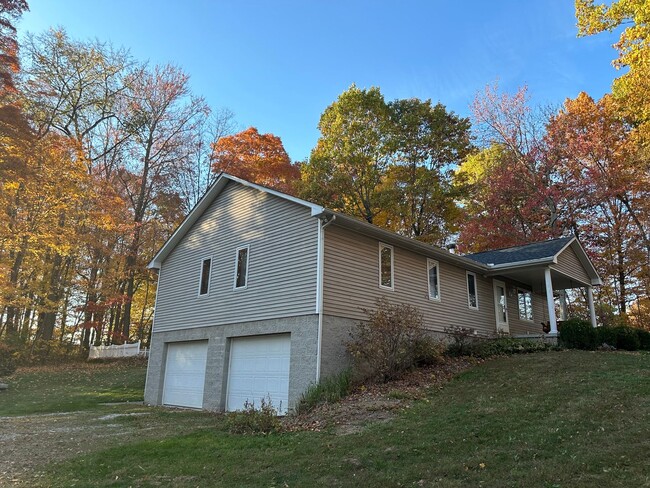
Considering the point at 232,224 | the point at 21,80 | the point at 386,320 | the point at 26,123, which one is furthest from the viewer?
the point at 21,80

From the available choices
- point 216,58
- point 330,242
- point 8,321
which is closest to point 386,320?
point 330,242

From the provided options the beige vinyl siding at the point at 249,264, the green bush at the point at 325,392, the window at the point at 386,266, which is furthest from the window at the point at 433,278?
the green bush at the point at 325,392

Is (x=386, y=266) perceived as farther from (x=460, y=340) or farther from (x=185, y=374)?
(x=185, y=374)

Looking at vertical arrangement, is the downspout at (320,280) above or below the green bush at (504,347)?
above

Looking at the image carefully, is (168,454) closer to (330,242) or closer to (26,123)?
(330,242)

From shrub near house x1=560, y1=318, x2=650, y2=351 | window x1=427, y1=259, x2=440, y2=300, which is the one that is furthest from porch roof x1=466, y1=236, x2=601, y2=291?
window x1=427, y1=259, x2=440, y2=300

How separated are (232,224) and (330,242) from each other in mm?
4288

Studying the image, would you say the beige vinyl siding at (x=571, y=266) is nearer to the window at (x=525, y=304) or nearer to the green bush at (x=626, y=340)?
the window at (x=525, y=304)

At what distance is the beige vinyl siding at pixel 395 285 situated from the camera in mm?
11211

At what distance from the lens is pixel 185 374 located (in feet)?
48.1

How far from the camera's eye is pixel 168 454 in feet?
23.5

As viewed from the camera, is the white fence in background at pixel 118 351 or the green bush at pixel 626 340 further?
the white fence in background at pixel 118 351

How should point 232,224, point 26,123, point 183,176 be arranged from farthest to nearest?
point 183,176 < point 26,123 < point 232,224

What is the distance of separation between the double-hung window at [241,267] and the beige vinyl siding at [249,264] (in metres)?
0.17
